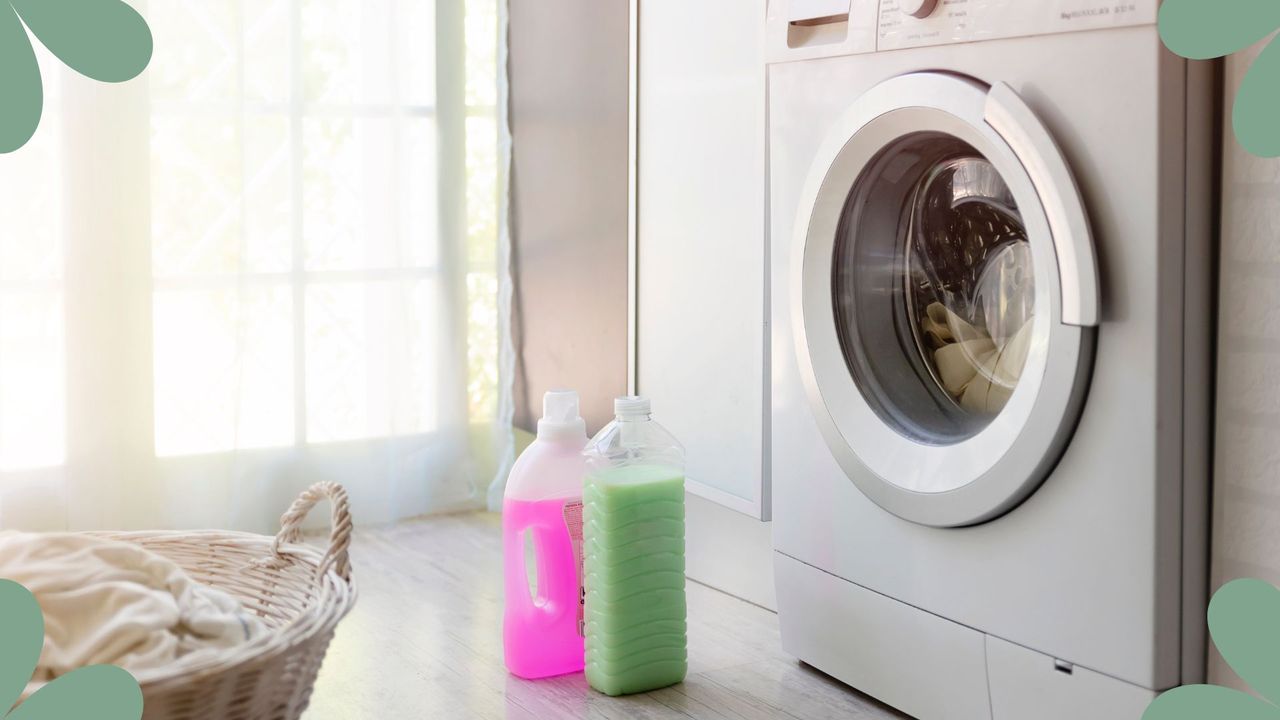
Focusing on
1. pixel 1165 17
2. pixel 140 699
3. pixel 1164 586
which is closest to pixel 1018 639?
pixel 1164 586

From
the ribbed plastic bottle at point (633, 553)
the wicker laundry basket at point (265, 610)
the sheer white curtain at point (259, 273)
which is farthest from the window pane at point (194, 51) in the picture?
the ribbed plastic bottle at point (633, 553)

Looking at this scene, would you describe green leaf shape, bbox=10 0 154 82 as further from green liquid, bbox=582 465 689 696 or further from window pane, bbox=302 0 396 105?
green liquid, bbox=582 465 689 696

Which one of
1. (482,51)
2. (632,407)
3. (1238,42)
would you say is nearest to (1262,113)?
(1238,42)

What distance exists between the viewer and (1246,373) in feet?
4.02

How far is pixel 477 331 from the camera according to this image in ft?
8.39

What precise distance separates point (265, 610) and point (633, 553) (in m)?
0.44

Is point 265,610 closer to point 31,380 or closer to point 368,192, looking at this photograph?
point 31,380

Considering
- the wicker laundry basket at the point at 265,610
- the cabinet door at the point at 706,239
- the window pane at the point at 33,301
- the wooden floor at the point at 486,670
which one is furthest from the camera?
the window pane at the point at 33,301

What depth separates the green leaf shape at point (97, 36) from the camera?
2.01m

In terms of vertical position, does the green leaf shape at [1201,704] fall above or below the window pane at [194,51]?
below

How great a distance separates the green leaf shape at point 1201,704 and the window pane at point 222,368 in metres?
1.62

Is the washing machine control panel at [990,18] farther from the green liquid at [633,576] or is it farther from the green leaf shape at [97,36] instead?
the green leaf shape at [97,36]

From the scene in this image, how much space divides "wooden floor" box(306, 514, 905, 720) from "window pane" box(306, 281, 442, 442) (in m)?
0.36

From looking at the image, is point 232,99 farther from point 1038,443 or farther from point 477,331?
point 1038,443
